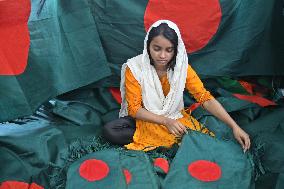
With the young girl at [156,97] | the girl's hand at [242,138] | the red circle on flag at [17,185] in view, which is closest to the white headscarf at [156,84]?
the young girl at [156,97]

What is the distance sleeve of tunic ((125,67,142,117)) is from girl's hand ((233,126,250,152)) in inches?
15.8

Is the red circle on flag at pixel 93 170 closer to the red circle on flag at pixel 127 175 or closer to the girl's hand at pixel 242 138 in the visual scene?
the red circle on flag at pixel 127 175

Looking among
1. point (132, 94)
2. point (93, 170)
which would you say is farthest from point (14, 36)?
point (93, 170)

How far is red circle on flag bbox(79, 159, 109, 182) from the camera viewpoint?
1.41 metres

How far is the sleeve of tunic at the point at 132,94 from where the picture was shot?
1.65 meters

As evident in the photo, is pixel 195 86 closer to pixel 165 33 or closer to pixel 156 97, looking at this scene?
pixel 156 97

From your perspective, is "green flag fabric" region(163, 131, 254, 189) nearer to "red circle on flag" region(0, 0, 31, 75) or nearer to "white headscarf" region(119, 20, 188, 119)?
"white headscarf" region(119, 20, 188, 119)

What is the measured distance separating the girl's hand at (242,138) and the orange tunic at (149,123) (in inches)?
6.7

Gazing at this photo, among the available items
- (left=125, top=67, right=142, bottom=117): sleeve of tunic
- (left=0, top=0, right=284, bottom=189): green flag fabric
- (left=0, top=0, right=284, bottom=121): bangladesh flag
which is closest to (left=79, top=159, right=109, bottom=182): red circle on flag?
(left=0, top=0, right=284, bottom=189): green flag fabric

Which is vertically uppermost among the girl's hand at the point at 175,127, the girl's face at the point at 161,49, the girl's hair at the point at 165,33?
the girl's hair at the point at 165,33

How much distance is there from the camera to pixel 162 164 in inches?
58.1

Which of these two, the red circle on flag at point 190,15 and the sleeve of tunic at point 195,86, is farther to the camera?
the red circle on flag at point 190,15

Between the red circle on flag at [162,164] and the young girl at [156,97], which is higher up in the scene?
the young girl at [156,97]

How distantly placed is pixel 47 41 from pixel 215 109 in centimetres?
78
